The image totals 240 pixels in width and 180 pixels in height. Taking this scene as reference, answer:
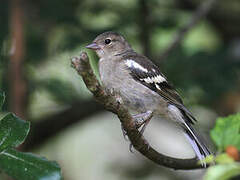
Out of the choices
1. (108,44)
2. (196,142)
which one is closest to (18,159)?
(196,142)

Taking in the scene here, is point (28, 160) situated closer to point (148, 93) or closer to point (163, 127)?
point (148, 93)

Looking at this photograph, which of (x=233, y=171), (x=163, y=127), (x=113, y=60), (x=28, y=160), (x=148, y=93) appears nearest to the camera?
(x=233, y=171)

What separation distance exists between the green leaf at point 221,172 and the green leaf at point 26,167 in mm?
861

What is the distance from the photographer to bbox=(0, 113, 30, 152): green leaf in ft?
7.36

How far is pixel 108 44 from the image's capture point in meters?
5.43

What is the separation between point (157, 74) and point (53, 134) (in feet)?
7.63

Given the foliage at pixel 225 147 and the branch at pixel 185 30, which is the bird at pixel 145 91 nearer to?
the branch at pixel 185 30

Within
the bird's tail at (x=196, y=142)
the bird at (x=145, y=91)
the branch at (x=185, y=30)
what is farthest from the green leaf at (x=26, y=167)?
the branch at (x=185, y=30)

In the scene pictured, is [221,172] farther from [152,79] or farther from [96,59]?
[96,59]

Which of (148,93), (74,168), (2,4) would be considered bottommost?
(74,168)

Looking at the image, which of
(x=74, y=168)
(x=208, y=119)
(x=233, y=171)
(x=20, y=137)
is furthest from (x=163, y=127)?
(x=233, y=171)

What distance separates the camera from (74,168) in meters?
7.83

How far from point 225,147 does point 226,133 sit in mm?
110

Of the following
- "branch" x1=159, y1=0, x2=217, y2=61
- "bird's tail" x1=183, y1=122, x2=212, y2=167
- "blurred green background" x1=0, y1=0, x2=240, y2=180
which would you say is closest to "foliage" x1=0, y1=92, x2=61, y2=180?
"bird's tail" x1=183, y1=122, x2=212, y2=167
